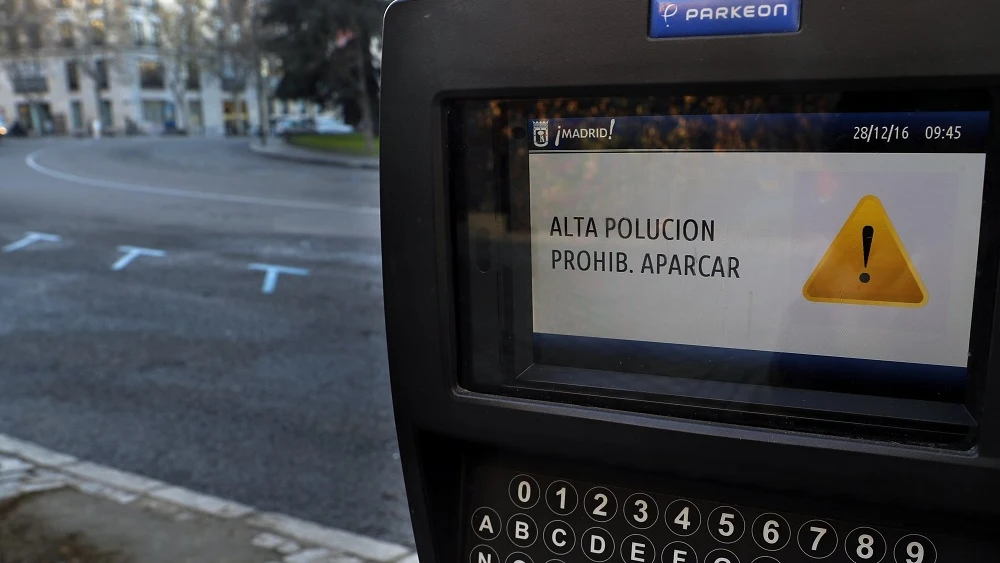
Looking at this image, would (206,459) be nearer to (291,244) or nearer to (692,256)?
(692,256)

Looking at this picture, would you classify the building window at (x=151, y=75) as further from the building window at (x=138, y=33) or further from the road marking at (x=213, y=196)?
the road marking at (x=213, y=196)

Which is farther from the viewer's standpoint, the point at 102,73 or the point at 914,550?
the point at 102,73

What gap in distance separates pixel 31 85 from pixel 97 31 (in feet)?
34.4

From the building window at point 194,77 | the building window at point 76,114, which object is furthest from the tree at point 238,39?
the building window at point 76,114

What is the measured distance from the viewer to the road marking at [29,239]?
9484 mm

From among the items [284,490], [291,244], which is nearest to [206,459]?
[284,490]

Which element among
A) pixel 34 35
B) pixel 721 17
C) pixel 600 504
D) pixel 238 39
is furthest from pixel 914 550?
pixel 238 39

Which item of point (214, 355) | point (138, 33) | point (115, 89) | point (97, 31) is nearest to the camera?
point (214, 355)

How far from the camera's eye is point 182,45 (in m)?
54.2

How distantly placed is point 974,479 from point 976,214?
11.2 inches

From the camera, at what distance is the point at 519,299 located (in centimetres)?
112

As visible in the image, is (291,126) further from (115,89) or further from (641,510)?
(641,510)

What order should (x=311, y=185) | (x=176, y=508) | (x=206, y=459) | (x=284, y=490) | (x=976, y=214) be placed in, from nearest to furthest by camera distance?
(x=976, y=214) < (x=176, y=508) < (x=284, y=490) < (x=206, y=459) < (x=311, y=185)

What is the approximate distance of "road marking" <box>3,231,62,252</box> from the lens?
9.48 metres
